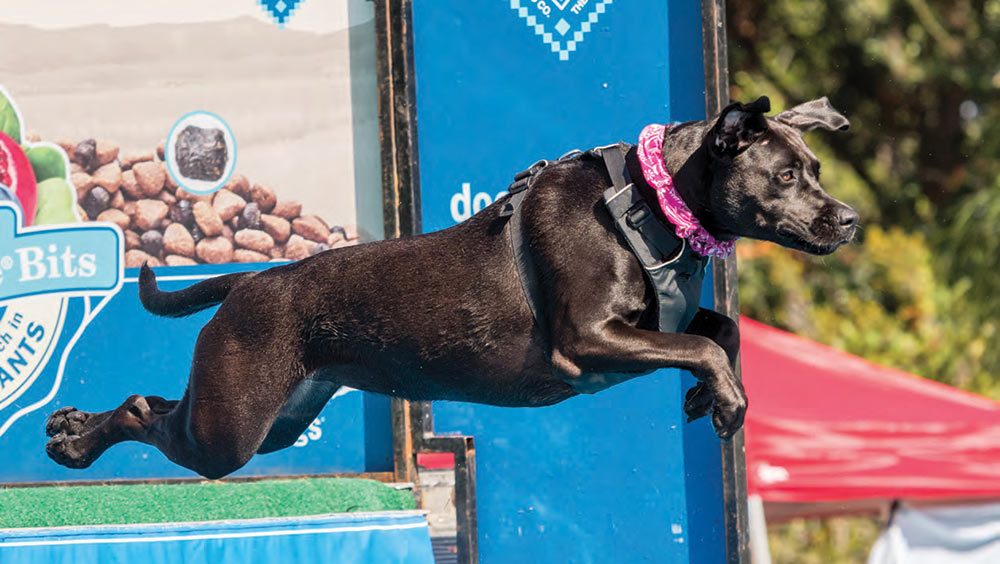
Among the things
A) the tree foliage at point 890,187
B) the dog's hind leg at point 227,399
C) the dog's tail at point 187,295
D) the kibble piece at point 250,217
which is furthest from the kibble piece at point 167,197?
the tree foliage at point 890,187

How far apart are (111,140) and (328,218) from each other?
1.07 metres

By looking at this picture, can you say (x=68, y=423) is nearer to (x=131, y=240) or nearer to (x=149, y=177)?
(x=131, y=240)

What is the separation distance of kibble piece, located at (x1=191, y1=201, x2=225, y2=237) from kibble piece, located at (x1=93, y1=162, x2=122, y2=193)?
1.25ft

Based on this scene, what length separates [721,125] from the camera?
4234mm

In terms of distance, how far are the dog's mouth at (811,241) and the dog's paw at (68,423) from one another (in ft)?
8.78

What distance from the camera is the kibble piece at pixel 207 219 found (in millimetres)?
6466

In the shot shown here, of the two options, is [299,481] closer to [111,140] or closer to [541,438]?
[541,438]

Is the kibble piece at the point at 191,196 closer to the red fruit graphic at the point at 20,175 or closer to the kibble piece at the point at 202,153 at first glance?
the kibble piece at the point at 202,153

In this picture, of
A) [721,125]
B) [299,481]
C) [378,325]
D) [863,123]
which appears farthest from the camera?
[863,123]

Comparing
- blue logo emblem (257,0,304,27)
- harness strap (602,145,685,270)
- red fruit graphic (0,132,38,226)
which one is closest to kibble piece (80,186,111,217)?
red fruit graphic (0,132,38,226)

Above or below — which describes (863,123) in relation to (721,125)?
above

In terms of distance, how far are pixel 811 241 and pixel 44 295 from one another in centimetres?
376

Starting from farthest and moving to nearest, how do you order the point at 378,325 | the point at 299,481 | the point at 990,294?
the point at 990,294 → the point at 299,481 → the point at 378,325

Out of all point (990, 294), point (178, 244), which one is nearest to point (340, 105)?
point (178, 244)
